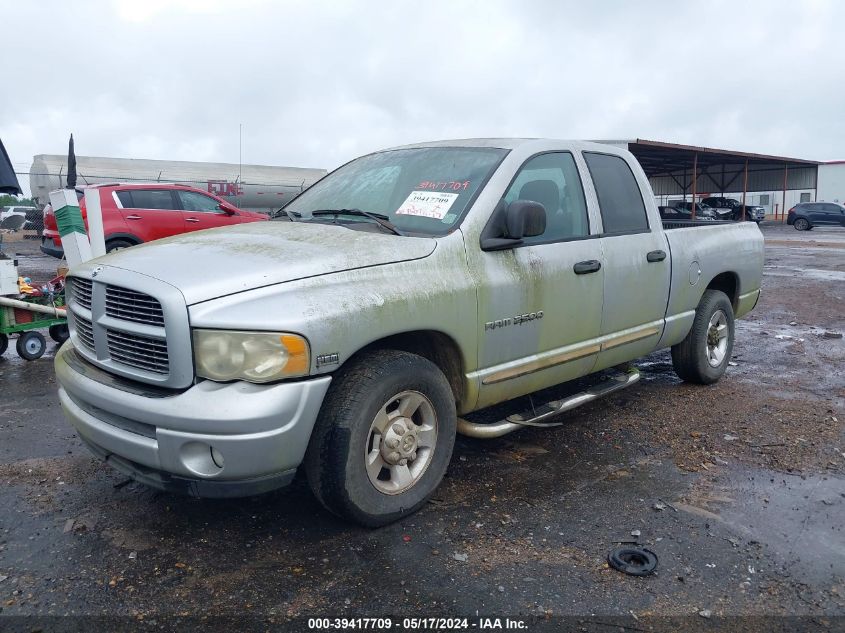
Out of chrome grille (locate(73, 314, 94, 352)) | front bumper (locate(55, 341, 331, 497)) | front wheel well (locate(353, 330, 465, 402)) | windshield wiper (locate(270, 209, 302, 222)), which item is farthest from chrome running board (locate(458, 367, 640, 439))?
chrome grille (locate(73, 314, 94, 352))

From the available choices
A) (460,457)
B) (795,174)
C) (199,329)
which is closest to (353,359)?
(199,329)

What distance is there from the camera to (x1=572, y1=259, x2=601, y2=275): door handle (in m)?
4.12

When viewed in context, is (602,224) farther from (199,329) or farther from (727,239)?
(199,329)

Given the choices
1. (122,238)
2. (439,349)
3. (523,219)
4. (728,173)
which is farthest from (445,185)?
(728,173)

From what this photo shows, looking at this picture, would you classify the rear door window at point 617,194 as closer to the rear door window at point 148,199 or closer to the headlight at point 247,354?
the headlight at point 247,354

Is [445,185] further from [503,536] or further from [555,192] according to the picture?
[503,536]

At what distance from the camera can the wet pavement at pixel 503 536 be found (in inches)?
108

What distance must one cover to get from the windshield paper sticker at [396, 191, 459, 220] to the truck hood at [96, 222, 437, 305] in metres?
0.29

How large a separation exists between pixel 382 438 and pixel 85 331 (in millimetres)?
1506

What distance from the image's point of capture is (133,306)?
302 centimetres

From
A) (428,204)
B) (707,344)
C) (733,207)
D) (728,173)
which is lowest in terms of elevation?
(707,344)

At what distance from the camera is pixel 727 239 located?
5.67 meters

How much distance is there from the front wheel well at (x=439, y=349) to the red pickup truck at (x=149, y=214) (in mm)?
9018

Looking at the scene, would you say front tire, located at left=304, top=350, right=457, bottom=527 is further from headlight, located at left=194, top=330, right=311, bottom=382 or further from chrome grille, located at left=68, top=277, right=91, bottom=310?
chrome grille, located at left=68, top=277, right=91, bottom=310
